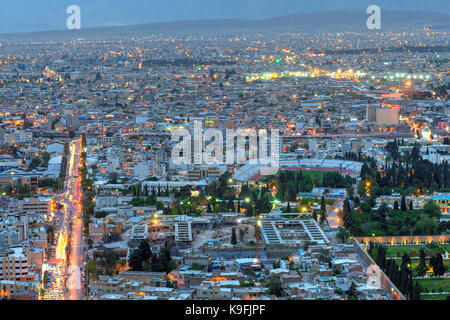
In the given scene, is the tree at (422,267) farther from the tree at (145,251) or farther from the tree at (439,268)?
the tree at (145,251)

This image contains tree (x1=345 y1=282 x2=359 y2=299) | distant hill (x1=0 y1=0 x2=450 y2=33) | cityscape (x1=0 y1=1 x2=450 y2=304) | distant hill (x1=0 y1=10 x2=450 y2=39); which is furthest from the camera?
distant hill (x1=0 y1=10 x2=450 y2=39)

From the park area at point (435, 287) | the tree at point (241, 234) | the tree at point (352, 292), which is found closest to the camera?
the tree at point (352, 292)

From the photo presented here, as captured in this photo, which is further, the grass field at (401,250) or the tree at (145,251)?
the grass field at (401,250)

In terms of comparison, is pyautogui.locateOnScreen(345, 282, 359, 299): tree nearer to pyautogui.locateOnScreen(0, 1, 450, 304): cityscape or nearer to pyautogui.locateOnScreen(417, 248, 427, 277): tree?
pyautogui.locateOnScreen(0, 1, 450, 304): cityscape

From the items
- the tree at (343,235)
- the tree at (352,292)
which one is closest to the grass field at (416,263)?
the tree at (343,235)

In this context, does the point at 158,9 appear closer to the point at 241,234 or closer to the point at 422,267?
the point at 241,234

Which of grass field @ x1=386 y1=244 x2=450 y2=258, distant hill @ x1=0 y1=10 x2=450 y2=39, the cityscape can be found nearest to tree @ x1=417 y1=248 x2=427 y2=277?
the cityscape
